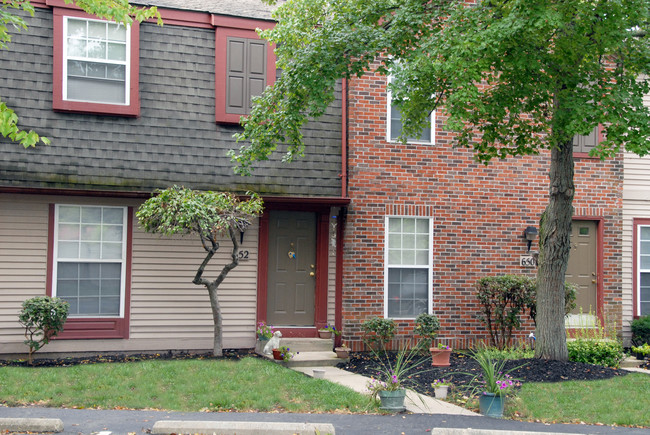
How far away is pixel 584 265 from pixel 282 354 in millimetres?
6147

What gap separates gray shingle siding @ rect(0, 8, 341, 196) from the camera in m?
10.4

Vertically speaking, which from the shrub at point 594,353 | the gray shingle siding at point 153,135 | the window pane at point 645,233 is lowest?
the shrub at point 594,353

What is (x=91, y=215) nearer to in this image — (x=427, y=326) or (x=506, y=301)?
(x=427, y=326)

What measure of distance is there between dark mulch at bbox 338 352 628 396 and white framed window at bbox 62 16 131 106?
5.77 m

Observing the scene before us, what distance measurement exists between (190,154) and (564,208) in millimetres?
5819

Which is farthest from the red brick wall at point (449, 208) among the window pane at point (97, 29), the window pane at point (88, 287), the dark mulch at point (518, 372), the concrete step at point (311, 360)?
the window pane at point (97, 29)

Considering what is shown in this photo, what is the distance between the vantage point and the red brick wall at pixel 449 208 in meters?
11.7

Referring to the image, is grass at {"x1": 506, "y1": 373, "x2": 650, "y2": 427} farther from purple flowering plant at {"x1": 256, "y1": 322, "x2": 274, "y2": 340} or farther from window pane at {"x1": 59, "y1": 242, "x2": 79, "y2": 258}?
window pane at {"x1": 59, "y1": 242, "x2": 79, "y2": 258}

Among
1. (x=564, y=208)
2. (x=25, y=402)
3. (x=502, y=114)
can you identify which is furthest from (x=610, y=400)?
(x=25, y=402)

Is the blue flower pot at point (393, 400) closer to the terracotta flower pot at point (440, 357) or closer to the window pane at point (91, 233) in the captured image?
the terracotta flower pot at point (440, 357)

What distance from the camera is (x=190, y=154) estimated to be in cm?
1110

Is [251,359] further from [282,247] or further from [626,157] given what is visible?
[626,157]

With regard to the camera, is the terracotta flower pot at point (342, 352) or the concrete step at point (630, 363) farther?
the concrete step at point (630, 363)

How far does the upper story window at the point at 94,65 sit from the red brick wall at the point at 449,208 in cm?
371
